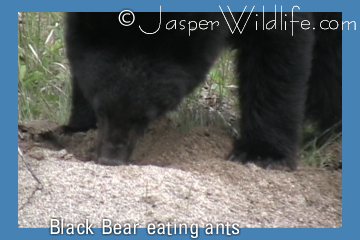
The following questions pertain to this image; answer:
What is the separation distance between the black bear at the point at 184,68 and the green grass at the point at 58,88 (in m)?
0.31

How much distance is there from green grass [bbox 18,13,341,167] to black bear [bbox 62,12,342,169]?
307mm

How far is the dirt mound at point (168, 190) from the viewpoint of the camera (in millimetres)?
3840

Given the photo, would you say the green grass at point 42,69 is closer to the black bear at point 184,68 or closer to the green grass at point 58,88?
the green grass at point 58,88

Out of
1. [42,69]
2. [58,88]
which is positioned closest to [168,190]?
[58,88]

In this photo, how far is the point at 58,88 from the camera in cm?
626

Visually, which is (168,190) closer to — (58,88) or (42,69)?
(58,88)

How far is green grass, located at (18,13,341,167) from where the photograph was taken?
5555 mm

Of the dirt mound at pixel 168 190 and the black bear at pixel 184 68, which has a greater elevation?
the black bear at pixel 184 68

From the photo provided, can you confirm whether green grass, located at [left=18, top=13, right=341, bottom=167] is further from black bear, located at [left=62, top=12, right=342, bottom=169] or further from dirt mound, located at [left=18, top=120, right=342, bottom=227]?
dirt mound, located at [left=18, top=120, right=342, bottom=227]

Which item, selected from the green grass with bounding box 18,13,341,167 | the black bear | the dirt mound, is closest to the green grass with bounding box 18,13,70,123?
the green grass with bounding box 18,13,341,167

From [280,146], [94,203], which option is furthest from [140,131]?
[280,146]

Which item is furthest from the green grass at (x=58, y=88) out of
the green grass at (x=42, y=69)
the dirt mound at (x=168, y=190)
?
the dirt mound at (x=168, y=190)

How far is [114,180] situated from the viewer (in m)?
4.10

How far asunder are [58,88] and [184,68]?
2.04 m
